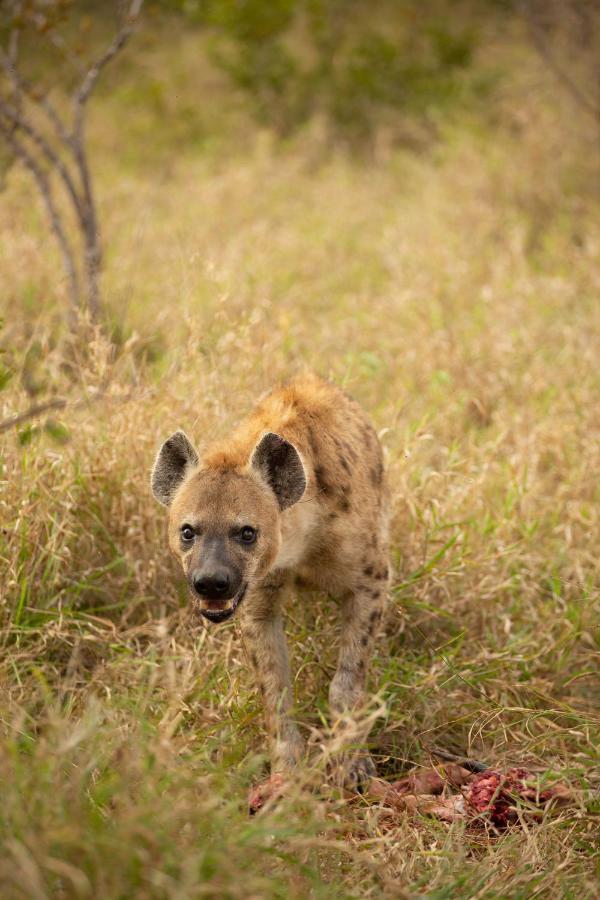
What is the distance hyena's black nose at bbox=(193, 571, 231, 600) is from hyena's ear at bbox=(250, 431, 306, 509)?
0.37m

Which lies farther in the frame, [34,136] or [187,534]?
[34,136]

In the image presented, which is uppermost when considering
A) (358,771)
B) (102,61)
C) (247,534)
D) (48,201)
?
(102,61)

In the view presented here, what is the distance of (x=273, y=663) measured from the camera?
3.35 m

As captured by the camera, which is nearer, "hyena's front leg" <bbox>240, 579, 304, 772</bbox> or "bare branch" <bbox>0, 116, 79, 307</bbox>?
"hyena's front leg" <bbox>240, 579, 304, 772</bbox>

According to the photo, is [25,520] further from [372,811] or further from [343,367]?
[343,367]

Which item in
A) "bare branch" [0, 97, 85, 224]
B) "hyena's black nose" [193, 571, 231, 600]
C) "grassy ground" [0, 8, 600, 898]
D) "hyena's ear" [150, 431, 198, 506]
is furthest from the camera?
"bare branch" [0, 97, 85, 224]

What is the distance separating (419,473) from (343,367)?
1.20 m

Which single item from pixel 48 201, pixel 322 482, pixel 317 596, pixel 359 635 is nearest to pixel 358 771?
pixel 359 635

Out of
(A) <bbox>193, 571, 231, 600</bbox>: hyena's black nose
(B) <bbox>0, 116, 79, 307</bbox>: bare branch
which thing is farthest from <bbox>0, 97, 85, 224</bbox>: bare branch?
(A) <bbox>193, 571, 231, 600</bbox>: hyena's black nose

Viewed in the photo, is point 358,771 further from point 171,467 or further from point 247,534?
point 171,467

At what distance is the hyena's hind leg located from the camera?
336cm

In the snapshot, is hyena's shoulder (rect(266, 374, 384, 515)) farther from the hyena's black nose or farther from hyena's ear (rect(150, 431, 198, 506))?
the hyena's black nose

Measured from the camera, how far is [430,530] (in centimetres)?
413

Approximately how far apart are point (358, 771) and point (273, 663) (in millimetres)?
414
